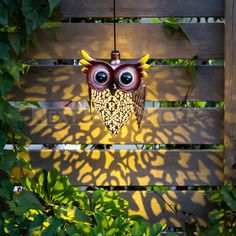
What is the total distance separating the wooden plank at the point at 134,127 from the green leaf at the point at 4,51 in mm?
341

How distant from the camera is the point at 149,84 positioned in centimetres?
200

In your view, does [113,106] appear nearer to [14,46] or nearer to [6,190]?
[14,46]

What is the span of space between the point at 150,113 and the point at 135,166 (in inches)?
9.6

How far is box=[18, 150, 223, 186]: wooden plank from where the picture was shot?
2064mm

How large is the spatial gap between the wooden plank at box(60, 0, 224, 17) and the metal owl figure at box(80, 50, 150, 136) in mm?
363

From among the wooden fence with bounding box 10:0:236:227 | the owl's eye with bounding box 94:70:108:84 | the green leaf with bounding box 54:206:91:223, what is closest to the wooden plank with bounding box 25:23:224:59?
the wooden fence with bounding box 10:0:236:227

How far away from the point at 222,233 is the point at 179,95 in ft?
1.92

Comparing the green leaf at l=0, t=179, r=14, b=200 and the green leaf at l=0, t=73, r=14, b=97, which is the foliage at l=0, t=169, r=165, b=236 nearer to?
the green leaf at l=0, t=179, r=14, b=200

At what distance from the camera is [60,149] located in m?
2.14

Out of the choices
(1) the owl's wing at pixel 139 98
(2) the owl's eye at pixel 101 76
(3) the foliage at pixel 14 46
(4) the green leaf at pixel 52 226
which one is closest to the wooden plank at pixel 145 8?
(3) the foliage at pixel 14 46

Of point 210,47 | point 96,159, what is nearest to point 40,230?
point 96,159

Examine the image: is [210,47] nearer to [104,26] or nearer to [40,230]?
[104,26]

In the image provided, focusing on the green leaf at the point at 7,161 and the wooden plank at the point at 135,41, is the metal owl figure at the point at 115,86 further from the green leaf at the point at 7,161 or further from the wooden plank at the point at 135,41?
the green leaf at the point at 7,161

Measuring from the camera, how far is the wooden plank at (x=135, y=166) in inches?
81.3
